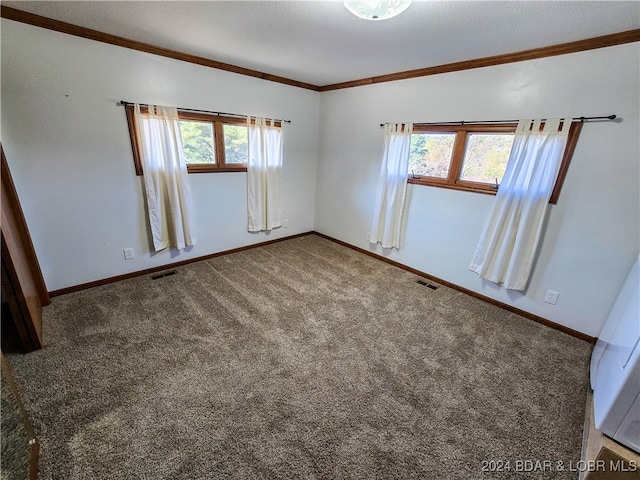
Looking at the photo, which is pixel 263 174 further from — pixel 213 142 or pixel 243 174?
pixel 213 142

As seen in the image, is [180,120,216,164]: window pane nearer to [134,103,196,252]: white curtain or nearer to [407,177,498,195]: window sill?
[134,103,196,252]: white curtain

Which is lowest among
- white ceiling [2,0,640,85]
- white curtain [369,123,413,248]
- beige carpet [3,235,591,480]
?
beige carpet [3,235,591,480]

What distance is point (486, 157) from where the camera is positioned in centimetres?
262

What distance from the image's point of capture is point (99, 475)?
47.1 inches

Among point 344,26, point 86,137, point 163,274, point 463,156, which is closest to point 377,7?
point 344,26

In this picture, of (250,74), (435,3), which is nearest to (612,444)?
(435,3)

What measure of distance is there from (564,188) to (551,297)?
968mm

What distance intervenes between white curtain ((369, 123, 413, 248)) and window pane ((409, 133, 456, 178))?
117 millimetres

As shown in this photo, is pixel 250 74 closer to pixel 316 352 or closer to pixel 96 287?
pixel 96 287

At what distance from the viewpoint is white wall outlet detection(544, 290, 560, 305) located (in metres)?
2.36

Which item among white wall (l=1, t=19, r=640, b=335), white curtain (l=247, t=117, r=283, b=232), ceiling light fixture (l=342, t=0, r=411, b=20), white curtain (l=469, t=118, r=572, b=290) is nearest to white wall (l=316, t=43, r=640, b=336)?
white wall (l=1, t=19, r=640, b=335)

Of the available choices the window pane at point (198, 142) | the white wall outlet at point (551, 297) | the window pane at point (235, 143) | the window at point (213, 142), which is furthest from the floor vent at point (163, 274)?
the white wall outlet at point (551, 297)

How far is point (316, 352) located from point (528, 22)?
2.67 m

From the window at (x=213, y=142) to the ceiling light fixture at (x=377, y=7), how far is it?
83.3 inches
